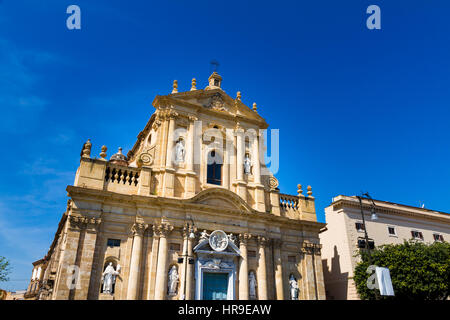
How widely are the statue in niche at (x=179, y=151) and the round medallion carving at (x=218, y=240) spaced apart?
5.11 m

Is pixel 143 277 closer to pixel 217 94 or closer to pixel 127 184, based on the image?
pixel 127 184

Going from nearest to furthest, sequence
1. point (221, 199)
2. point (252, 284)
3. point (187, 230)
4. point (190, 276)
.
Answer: point (190, 276)
point (187, 230)
point (252, 284)
point (221, 199)

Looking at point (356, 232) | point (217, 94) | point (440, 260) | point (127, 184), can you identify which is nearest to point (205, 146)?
point (217, 94)

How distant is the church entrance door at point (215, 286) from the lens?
18250 mm

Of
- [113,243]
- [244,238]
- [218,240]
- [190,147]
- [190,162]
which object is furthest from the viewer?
[190,147]

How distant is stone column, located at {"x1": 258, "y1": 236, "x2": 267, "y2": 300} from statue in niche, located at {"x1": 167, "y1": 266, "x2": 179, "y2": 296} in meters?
4.82

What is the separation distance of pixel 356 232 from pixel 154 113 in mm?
18498

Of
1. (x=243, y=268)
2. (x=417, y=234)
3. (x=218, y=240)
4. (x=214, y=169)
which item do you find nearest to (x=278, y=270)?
(x=243, y=268)

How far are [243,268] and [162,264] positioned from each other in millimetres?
4603

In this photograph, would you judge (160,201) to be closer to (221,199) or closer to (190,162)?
(190,162)

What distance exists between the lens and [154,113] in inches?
902

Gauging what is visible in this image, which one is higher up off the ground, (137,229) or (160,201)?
(160,201)

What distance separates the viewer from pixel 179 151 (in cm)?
2134

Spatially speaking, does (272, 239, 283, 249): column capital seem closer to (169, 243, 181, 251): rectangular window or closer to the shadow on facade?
(169, 243, 181, 251): rectangular window
